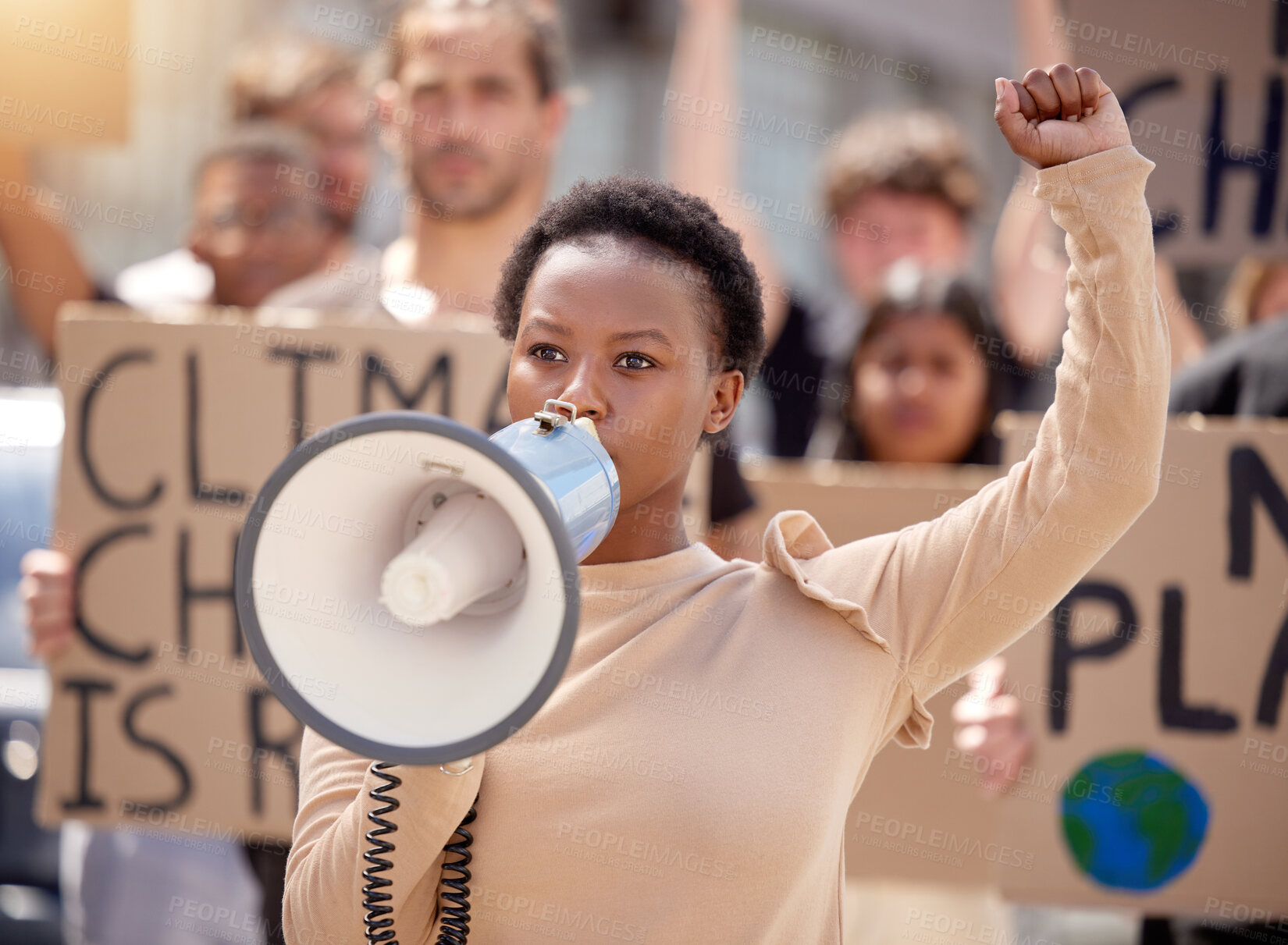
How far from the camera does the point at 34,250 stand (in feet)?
11.1

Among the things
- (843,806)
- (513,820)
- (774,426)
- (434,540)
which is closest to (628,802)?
(513,820)

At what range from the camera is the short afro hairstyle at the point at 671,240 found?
151 cm

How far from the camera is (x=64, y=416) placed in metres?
2.78

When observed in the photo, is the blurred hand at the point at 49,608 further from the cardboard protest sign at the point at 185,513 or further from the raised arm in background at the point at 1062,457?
the raised arm in background at the point at 1062,457

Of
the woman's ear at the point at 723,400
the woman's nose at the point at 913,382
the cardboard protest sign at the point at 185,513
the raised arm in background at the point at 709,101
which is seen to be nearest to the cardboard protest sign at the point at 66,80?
the cardboard protest sign at the point at 185,513

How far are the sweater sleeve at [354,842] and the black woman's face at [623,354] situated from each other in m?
0.37

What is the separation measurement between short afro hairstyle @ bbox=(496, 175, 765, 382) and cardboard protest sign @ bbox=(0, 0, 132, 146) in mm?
1957

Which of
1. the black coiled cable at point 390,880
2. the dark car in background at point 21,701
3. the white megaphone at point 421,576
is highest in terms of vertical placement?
the white megaphone at point 421,576

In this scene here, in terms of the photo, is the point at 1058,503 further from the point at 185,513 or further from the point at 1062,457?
the point at 185,513

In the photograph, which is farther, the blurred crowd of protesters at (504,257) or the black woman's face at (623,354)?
→ the blurred crowd of protesters at (504,257)

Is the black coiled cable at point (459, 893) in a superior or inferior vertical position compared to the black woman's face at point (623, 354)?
inferior

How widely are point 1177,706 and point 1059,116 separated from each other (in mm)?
1472

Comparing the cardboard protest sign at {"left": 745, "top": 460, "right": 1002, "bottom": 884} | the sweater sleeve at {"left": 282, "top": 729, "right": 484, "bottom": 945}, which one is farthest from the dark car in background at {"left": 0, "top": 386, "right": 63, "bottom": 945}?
the sweater sleeve at {"left": 282, "top": 729, "right": 484, "bottom": 945}

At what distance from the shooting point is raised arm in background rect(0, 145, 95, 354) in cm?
331
